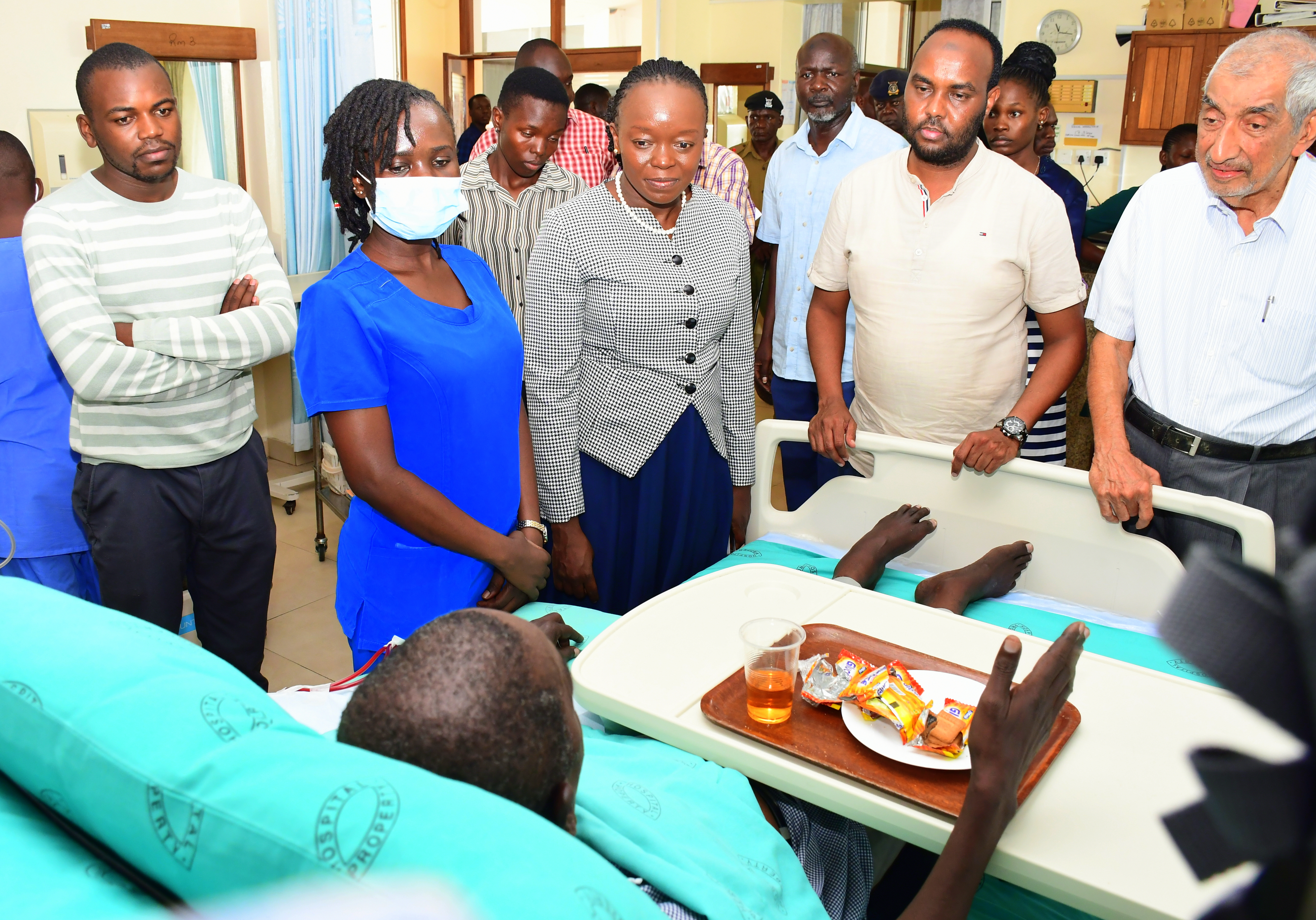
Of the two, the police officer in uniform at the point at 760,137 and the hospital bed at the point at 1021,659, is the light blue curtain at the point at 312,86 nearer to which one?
the police officer in uniform at the point at 760,137

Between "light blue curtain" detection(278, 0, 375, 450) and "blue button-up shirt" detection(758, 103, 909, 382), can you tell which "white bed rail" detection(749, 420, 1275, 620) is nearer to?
"blue button-up shirt" detection(758, 103, 909, 382)

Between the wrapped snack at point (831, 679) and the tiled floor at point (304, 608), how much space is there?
1855 mm

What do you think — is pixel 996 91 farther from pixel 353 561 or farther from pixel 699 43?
pixel 699 43

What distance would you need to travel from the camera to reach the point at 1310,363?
81.2 inches

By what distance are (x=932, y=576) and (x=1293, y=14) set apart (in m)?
4.96

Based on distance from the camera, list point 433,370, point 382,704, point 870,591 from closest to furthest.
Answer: point 382,704 < point 433,370 < point 870,591

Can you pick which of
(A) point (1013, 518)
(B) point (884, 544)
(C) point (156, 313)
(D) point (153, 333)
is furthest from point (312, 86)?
(A) point (1013, 518)

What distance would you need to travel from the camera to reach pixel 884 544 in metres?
2.20

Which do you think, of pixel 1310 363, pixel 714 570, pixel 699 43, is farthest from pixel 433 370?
pixel 699 43

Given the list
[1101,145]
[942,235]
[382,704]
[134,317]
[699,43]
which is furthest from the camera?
[699,43]

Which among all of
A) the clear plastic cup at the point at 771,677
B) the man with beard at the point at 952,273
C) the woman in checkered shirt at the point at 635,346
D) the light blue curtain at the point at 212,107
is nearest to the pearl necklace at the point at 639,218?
the woman in checkered shirt at the point at 635,346

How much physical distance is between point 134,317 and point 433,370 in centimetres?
93

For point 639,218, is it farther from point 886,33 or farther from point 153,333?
point 886,33

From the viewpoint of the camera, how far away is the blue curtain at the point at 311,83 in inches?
162
